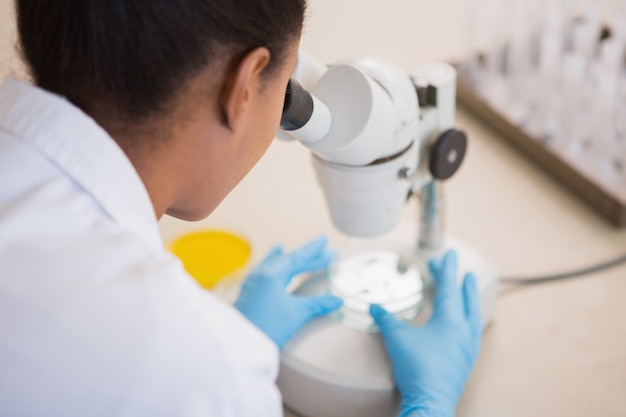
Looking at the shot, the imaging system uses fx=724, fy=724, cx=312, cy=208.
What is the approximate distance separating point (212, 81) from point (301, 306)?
19.6 inches

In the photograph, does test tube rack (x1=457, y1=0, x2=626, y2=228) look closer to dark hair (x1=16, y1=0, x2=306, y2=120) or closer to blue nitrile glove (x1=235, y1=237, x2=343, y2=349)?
blue nitrile glove (x1=235, y1=237, x2=343, y2=349)

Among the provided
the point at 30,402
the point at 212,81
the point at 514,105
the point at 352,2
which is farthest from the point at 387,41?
the point at 30,402

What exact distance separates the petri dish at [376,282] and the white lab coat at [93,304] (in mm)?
439

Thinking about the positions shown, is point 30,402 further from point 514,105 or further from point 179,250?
point 514,105

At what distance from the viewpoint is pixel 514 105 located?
165 centimetres

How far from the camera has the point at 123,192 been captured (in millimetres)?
706

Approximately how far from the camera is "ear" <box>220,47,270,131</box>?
712 mm

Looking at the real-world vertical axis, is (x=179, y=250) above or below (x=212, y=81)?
below

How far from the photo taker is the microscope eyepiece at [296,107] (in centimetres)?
85

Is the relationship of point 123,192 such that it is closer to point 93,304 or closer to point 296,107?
point 93,304

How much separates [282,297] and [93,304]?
0.56 m

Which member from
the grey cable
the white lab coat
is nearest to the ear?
the white lab coat

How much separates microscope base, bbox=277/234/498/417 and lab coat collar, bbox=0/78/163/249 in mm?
443

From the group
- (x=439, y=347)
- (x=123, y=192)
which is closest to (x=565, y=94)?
(x=439, y=347)
